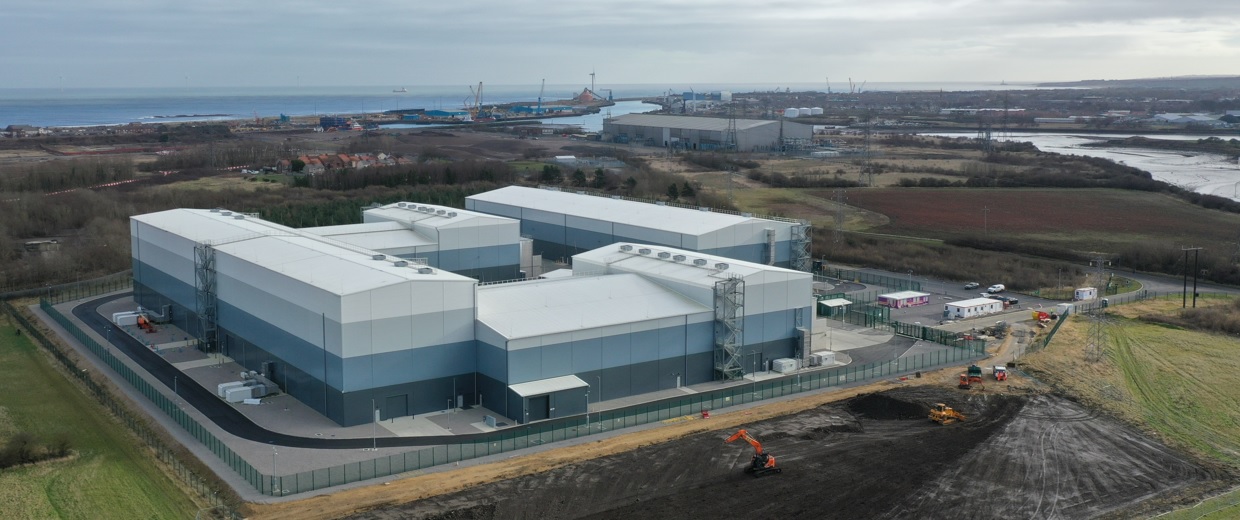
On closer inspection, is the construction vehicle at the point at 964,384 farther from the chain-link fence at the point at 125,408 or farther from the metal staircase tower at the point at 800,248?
the chain-link fence at the point at 125,408

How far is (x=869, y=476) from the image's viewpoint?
22.9 metres

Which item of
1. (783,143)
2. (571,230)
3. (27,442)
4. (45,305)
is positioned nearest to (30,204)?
(45,305)

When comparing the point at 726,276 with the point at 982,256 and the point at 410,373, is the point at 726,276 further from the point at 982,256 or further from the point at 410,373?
the point at 982,256

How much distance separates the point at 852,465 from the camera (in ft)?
77.2

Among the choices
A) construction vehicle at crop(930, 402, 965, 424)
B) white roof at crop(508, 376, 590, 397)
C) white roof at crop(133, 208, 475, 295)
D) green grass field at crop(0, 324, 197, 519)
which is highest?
white roof at crop(133, 208, 475, 295)

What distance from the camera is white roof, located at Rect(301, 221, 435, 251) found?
40719 mm

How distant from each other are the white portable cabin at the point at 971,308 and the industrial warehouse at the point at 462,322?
1004cm

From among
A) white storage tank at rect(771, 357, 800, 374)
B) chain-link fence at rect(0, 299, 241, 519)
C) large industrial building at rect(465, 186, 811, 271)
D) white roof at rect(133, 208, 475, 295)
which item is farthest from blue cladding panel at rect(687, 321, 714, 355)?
chain-link fence at rect(0, 299, 241, 519)

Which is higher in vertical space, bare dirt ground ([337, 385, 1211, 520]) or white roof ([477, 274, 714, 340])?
white roof ([477, 274, 714, 340])

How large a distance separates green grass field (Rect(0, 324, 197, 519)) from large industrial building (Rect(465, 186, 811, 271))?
72.3 ft

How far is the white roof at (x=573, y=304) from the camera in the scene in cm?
2797

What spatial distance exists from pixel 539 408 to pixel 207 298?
44.5 feet

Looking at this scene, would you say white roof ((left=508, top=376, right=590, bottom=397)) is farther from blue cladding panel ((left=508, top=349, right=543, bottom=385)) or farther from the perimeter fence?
the perimeter fence

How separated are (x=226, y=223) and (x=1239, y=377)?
1366 inches
